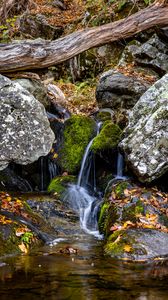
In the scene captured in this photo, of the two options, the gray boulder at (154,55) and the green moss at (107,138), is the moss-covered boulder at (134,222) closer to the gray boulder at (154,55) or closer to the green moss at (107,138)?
the green moss at (107,138)

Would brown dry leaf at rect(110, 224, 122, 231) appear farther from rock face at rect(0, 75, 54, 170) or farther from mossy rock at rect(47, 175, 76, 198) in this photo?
mossy rock at rect(47, 175, 76, 198)

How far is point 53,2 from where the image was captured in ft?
63.4

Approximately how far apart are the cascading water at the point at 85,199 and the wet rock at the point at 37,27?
8.88m

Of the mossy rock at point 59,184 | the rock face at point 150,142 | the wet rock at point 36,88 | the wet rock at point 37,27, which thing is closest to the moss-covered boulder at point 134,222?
the rock face at point 150,142

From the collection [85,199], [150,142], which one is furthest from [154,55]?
[85,199]

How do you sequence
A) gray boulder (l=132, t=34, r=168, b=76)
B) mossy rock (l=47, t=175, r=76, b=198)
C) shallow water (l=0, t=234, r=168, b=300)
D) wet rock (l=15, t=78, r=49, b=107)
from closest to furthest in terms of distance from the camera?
shallow water (l=0, t=234, r=168, b=300)
mossy rock (l=47, t=175, r=76, b=198)
wet rock (l=15, t=78, r=49, b=107)
gray boulder (l=132, t=34, r=168, b=76)

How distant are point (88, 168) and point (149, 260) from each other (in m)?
4.28

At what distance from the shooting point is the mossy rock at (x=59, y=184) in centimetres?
908

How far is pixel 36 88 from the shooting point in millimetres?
10320

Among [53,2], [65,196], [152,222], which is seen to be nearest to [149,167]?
[152,222]

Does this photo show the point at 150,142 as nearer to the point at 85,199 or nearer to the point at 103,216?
the point at 103,216

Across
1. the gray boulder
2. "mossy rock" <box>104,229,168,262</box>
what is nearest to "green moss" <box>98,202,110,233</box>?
"mossy rock" <box>104,229,168,262</box>

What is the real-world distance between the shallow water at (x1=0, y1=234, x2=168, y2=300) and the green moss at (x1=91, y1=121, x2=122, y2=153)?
3695mm

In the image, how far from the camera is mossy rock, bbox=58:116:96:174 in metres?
9.94
